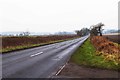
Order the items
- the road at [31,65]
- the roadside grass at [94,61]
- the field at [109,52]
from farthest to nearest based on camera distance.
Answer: the field at [109,52] < the roadside grass at [94,61] < the road at [31,65]

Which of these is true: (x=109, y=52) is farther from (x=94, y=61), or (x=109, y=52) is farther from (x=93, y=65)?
(x=93, y=65)

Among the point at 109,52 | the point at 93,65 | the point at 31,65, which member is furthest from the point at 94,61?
the point at 109,52

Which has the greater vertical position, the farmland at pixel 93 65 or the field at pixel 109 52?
the field at pixel 109 52

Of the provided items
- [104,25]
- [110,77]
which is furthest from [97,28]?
[110,77]

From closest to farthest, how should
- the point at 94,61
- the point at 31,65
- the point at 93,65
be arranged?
the point at 31,65 < the point at 93,65 < the point at 94,61

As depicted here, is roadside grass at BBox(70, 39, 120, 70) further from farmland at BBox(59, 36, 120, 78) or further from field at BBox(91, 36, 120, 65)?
field at BBox(91, 36, 120, 65)

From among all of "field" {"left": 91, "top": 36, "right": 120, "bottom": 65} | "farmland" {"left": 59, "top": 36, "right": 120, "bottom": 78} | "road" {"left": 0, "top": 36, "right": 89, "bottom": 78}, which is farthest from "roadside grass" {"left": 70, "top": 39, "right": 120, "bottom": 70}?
"road" {"left": 0, "top": 36, "right": 89, "bottom": 78}

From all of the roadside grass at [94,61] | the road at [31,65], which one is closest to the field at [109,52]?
the roadside grass at [94,61]

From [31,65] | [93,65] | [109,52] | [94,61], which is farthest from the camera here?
[109,52]

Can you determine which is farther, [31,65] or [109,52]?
[109,52]

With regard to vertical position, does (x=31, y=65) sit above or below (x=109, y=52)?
below

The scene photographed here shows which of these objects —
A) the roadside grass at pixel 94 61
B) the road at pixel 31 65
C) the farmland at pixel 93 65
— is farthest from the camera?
the roadside grass at pixel 94 61

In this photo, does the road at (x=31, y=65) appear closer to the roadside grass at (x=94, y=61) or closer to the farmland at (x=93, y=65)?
the farmland at (x=93, y=65)

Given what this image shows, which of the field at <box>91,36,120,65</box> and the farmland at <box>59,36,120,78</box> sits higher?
the field at <box>91,36,120,65</box>
